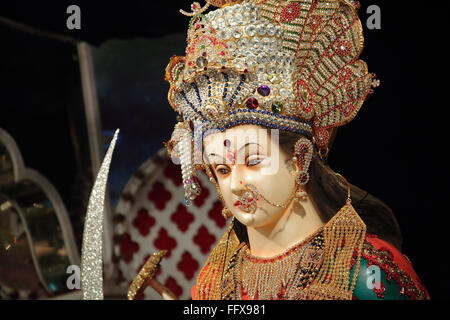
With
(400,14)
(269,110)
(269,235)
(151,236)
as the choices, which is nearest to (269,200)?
(269,235)

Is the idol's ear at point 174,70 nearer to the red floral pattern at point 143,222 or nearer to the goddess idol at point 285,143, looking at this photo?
the goddess idol at point 285,143

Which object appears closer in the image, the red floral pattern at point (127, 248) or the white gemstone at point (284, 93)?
the white gemstone at point (284, 93)

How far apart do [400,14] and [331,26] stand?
0.41 meters

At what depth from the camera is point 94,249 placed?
182 centimetres

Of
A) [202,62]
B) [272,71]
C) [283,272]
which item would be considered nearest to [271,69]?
[272,71]

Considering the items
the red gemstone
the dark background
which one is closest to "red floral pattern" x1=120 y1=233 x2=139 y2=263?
the dark background

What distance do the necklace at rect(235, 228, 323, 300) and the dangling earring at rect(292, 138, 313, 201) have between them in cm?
14

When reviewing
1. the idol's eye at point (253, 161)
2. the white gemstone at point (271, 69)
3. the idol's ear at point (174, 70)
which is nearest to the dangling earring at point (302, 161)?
the idol's eye at point (253, 161)

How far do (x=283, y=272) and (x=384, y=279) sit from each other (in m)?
0.33

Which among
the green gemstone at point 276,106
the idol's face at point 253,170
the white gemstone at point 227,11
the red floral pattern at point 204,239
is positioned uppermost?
the white gemstone at point 227,11

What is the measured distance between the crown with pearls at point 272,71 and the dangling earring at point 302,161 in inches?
1.6

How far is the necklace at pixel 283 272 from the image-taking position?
1918 millimetres

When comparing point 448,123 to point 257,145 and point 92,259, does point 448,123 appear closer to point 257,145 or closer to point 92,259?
point 257,145

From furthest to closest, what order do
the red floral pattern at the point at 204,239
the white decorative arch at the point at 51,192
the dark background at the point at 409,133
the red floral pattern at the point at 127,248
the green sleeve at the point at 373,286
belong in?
the red floral pattern at the point at 127,248
the red floral pattern at the point at 204,239
the white decorative arch at the point at 51,192
the dark background at the point at 409,133
the green sleeve at the point at 373,286
